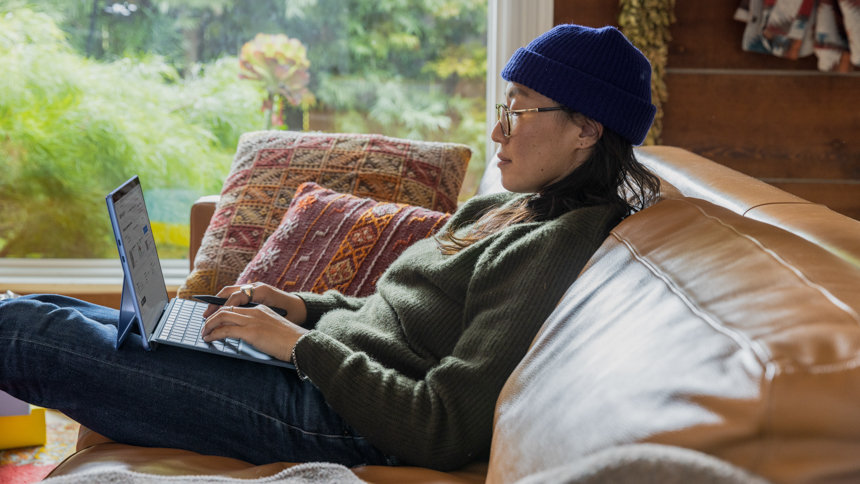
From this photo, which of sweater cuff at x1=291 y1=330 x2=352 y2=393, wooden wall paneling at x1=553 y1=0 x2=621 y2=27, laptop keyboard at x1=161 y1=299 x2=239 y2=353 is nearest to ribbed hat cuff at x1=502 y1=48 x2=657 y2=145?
sweater cuff at x1=291 y1=330 x2=352 y2=393

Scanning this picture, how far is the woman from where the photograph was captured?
111 centimetres

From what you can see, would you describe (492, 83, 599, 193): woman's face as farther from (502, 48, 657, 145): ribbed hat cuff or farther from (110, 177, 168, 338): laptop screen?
(110, 177, 168, 338): laptop screen

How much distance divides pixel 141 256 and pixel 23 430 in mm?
1078

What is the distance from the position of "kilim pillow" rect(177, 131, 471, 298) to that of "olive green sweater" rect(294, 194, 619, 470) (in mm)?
806

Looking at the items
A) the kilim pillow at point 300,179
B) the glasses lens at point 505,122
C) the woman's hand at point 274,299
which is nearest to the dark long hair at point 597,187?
the glasses lens at point 505,122

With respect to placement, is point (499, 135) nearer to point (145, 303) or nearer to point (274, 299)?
point (274, 299)

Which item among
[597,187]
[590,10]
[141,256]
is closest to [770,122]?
[590,10]

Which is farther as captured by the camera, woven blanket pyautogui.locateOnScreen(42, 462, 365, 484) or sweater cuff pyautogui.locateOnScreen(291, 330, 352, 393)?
sweater cuff pyautogui.locateOnScreen(291, 330, 352, 393)

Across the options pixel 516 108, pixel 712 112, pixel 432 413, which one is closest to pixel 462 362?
pixel 432 413

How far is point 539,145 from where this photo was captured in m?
1.38

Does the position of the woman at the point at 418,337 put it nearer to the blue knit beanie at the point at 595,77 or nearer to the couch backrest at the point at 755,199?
the blue knit beanie at the point at 595,77

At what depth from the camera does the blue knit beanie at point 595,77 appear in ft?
4.34

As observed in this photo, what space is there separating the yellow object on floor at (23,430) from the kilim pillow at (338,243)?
0.77m

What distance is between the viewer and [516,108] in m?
1.41
